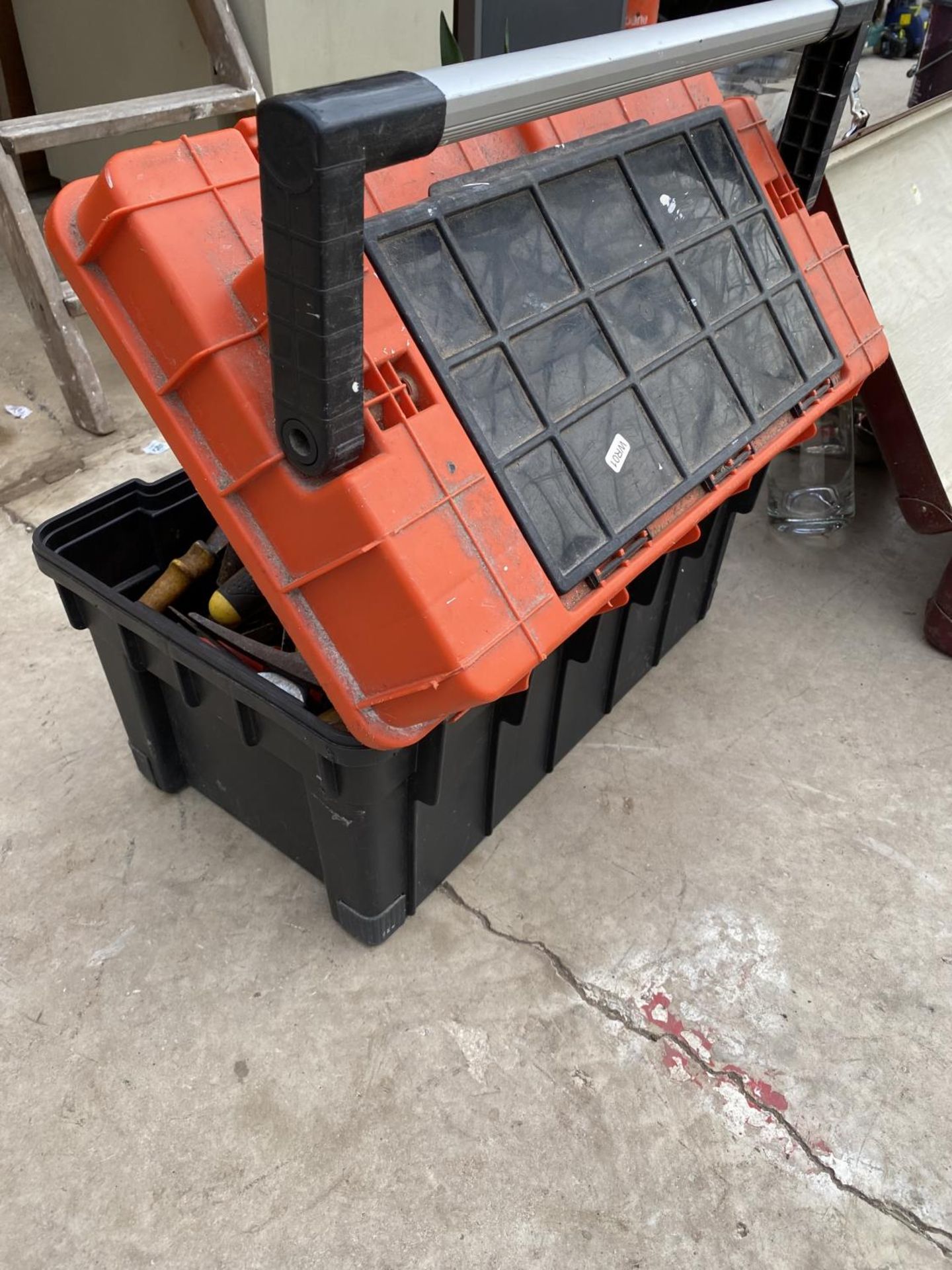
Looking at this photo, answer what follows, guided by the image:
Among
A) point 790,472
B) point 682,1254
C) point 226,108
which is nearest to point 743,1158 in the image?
point 682,1254

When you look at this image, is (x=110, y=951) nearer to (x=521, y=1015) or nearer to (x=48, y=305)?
(x=521, y=1015)

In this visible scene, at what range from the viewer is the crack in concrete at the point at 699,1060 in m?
1.36

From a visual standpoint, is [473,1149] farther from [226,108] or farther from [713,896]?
[226,108]

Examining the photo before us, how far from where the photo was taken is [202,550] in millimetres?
1724

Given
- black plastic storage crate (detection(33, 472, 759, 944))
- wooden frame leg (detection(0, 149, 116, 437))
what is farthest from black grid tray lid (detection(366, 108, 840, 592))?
wooden frame leg (detection(0, 149, 116, 437))

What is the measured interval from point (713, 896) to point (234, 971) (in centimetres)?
94

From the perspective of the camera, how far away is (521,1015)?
1566mm

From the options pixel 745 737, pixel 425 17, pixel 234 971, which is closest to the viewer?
pixel 234 971

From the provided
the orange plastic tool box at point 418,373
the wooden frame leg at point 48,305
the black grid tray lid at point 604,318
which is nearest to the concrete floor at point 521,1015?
the orange plastic tool box at point 418,373

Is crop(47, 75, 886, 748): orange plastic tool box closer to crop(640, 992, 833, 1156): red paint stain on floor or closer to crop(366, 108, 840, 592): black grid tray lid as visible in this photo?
crop(366, 108, 840, 592): black grid tray lid

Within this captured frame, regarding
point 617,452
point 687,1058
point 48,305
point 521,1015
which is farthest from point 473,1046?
point 48,305

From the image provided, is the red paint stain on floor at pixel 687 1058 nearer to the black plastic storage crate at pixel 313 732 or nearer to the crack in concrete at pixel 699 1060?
the crack in concrete at pixel 699 1060

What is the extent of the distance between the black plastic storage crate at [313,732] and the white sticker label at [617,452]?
0.41 metres

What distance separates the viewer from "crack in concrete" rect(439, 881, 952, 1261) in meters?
1.36
